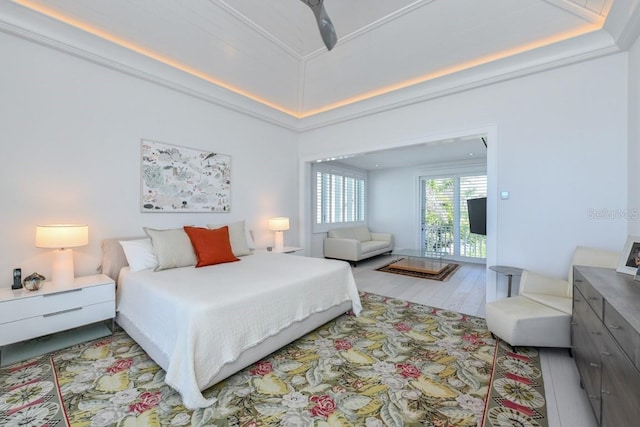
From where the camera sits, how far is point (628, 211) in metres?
2.52

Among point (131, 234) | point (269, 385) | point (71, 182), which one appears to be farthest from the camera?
point (131, 234)

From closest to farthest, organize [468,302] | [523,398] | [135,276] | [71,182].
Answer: [523,398]
[135,276]
[71,182]
[468,302]

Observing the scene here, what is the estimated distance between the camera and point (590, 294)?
1.58m

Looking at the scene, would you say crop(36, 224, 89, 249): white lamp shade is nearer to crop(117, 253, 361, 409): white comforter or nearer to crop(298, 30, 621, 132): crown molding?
crop(117, 253, 361, 409): white comforter

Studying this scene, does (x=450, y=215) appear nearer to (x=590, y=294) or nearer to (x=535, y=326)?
(x=535, y=326)

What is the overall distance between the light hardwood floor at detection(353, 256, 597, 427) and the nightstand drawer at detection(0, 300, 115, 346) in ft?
10.6

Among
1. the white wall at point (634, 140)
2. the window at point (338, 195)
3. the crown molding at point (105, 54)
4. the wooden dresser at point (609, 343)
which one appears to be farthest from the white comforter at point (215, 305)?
the window at point (338, 195)

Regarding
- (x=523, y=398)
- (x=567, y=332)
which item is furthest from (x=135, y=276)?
(x=567, y=332)

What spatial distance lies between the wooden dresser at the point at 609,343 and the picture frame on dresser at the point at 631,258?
0.19ft

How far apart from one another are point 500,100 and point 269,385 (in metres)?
3.79

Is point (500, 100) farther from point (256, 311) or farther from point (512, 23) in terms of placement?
point (256, 311)

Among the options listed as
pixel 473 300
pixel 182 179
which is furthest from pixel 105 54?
pixel 473 300

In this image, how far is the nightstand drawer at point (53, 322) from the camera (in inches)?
81.7

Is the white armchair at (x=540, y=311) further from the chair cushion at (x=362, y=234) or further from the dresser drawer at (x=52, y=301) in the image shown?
the chair cushion at (x=362, y=234)
